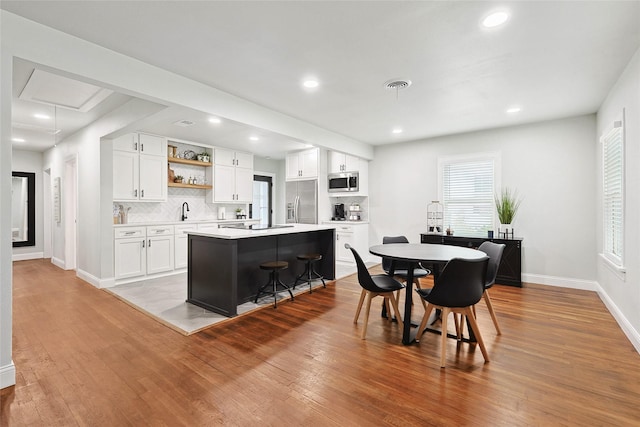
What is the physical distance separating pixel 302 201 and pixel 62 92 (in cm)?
441

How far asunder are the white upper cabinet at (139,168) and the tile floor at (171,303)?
1510mm

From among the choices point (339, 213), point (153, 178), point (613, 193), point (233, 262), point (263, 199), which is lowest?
point (233, 262)

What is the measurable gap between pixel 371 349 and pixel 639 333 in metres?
2.29

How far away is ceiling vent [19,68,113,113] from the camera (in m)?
3.32

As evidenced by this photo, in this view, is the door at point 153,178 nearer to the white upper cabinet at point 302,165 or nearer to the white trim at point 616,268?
the white upper cabinet at point 302,165

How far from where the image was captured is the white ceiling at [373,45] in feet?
6.87

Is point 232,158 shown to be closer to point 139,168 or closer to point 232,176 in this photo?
point 232,176

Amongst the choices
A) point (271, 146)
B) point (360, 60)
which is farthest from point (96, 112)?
point (360, 60)

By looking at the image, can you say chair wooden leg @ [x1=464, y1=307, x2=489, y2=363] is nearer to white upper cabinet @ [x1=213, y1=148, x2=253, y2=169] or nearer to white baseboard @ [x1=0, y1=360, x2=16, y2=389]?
A: white baseboard @ [x1=0, y1=360, x2=16, y2=389]

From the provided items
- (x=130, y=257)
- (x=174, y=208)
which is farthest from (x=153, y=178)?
(x=130, y=257)

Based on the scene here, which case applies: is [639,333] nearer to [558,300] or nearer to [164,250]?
[558,300]

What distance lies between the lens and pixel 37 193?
7402mm

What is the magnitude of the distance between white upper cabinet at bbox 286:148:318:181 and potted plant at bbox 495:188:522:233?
11.8ft

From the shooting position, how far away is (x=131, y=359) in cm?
247
